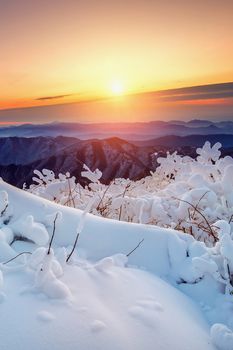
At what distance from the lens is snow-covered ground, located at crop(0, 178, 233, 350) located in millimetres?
1610

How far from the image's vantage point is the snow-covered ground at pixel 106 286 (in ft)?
5.28

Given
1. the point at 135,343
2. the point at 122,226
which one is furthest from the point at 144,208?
the point at 135,343

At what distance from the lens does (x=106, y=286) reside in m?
2.03

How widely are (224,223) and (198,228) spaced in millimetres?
1099

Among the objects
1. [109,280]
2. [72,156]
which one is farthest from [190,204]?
[72,156]

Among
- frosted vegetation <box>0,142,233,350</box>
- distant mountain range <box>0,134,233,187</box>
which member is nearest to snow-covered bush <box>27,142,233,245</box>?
frosted vegetation <box>0,142,233,350</box>

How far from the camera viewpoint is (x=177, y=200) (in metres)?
4.29

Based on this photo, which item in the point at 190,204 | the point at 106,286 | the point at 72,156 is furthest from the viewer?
the point at 72,156

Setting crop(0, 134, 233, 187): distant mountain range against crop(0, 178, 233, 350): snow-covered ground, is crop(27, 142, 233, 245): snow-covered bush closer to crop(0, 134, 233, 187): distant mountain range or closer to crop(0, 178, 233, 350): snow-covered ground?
crop(0, 178, 233, 350): snow-covered ground

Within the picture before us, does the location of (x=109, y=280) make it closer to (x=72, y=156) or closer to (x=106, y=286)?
(x=106, y=286)

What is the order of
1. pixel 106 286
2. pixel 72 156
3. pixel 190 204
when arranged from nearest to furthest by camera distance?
1. pixel 106 286
2. pixel 190 204
3. pixel 72 156

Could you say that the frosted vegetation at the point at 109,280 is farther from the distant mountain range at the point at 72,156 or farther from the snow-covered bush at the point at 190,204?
the distant mountain range at the point at 72,156

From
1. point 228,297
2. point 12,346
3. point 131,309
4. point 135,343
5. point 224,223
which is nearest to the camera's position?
point 12,346

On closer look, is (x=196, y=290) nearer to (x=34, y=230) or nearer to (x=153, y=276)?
(x=153, y=276)
